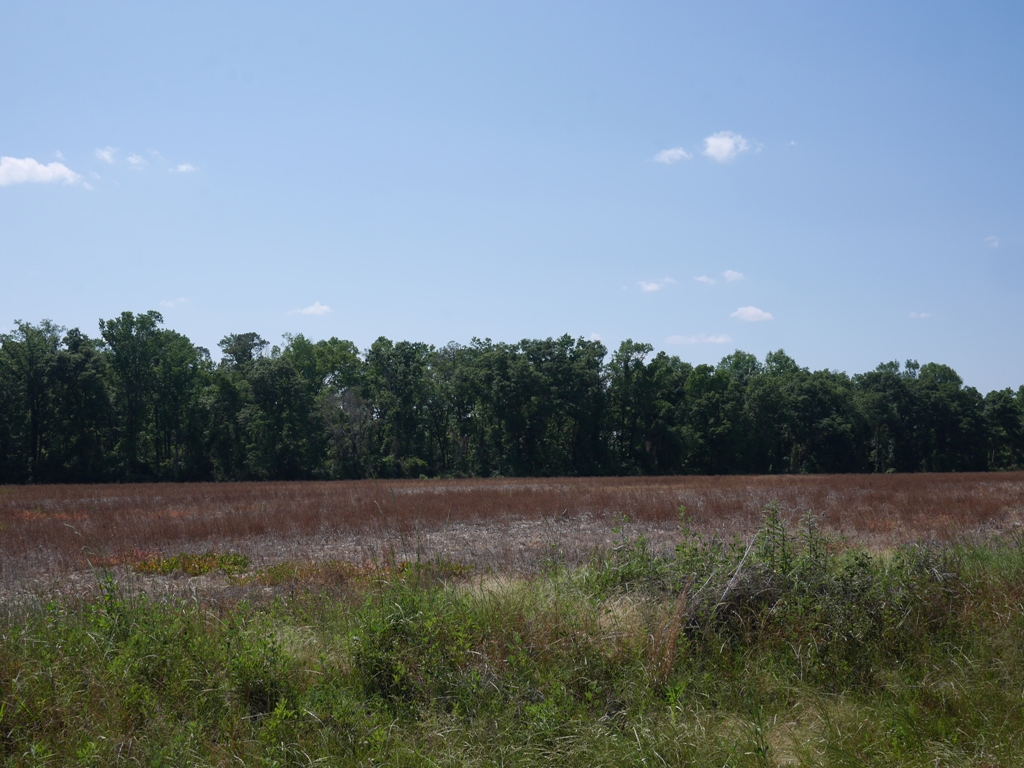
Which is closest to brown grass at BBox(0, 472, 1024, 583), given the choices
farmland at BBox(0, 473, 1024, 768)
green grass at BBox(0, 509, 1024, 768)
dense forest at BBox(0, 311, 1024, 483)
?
farmland at BBox(0, 473, 1024, 768)

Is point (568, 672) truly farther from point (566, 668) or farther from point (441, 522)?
point (441, 522)

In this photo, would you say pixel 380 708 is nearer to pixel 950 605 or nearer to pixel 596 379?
pixel 950 605

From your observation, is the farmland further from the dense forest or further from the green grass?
the dense forest

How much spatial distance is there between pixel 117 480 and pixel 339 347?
107 ft

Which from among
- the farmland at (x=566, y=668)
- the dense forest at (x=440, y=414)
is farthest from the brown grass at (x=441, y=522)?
the dense forest at (x=440, y=414)

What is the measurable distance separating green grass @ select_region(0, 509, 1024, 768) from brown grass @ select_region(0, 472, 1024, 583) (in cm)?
343

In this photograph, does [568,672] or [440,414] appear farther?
[440,414]

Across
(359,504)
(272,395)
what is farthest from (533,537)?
(272,395)

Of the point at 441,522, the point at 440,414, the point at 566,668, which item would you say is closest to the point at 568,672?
the point at 566,668

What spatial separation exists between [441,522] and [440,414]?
168ft

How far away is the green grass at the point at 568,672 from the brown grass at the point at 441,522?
11.3ft

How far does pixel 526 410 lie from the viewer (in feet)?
215

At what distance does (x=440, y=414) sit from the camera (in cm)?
7069

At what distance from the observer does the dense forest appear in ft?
180
